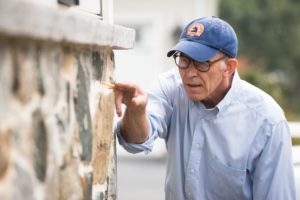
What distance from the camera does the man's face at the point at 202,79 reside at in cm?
355

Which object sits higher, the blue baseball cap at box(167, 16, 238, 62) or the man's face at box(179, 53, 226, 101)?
the blue baseball cap at box(167, 16, 238, 62)

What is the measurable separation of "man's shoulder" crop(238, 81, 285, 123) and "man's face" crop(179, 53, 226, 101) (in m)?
0.18

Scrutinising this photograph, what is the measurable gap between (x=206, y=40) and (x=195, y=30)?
9 cm

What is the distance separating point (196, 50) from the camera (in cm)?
356

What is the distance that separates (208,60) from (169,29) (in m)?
10.8

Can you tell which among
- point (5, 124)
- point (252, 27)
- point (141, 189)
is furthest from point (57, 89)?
point (252, 27)

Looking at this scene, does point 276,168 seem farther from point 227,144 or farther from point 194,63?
point 194,63

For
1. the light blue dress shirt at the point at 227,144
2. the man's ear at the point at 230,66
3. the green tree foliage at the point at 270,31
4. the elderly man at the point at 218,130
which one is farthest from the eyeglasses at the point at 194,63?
the green tree foliage at the point at 270,31

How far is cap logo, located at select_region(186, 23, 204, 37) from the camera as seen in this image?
3.69 metres

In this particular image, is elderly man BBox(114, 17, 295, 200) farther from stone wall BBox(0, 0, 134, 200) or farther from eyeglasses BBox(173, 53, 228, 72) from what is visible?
stone wall BBox(0, 0, 134, 200)

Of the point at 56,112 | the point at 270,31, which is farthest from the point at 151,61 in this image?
the point at 270,31

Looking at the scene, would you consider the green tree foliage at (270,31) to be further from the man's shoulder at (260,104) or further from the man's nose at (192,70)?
the man's nose at (192,70)

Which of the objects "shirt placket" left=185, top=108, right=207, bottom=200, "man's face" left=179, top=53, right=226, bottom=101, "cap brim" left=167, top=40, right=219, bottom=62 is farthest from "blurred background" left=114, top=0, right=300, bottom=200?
"cap brim" left=167, top=40, right=219, bottom=62

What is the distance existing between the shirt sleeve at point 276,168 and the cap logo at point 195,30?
0.56 m
